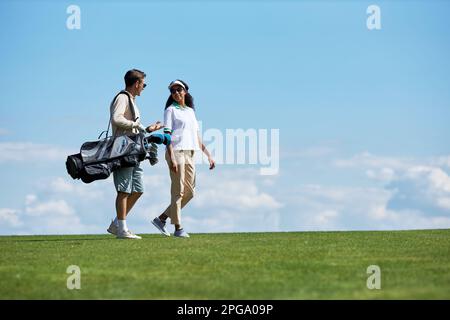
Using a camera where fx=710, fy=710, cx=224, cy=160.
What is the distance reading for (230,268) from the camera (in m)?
8.62

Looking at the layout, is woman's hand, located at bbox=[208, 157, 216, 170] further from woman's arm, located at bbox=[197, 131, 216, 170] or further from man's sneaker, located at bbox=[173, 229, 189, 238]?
man's sneaker, located at bbox=[173, 229, 189, 238]

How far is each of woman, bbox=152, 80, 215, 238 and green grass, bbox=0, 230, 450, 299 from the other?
1036 mm

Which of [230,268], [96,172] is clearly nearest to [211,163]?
[96,172]

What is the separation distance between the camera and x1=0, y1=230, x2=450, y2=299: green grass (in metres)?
7.01

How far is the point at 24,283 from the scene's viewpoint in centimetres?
782

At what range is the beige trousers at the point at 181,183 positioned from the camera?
13562mm

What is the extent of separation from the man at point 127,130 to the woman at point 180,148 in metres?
0.42

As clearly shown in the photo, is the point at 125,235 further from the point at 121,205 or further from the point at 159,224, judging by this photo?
the point at 159,224
